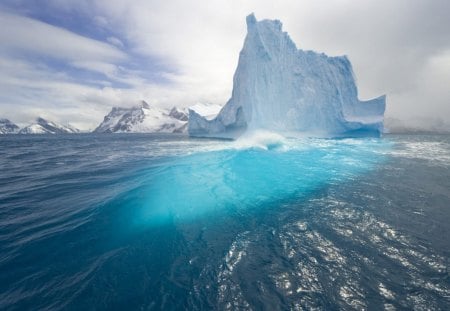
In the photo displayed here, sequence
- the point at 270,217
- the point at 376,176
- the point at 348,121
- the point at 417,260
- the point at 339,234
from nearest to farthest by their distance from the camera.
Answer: the point at 417,260 → the point at 339,234 → the point at 270,217 → the point at 376,176 → the point at 348,121

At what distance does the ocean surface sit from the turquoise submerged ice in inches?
863

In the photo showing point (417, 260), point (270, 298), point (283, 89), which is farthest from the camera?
point (283, 89)

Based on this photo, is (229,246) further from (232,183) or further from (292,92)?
(292,92)

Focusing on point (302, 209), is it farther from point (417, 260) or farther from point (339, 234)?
point (417, 260)

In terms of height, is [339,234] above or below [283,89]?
below

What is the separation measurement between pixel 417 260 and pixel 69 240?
769 centimetres

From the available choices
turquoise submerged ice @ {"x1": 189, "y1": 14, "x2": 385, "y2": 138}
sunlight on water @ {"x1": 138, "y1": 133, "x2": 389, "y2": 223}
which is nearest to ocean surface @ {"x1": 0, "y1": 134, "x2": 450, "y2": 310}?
sunlight on water @ {"x1": 138, "y1": 133, "x2": 389, "y2": 223}

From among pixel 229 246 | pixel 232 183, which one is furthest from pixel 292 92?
pixel 229 246

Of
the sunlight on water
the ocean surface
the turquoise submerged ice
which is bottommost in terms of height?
the sunlight on water

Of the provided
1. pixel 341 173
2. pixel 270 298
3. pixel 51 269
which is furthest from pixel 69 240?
pixel 341 173

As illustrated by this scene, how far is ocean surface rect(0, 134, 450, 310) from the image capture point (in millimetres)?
3912

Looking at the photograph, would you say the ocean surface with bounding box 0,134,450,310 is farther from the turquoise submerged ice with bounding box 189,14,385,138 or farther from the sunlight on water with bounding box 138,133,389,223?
the turquoise submerged ice with bounding box 189,14,385,138

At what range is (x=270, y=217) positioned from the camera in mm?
6910

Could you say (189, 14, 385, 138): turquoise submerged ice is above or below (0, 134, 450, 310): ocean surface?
above
